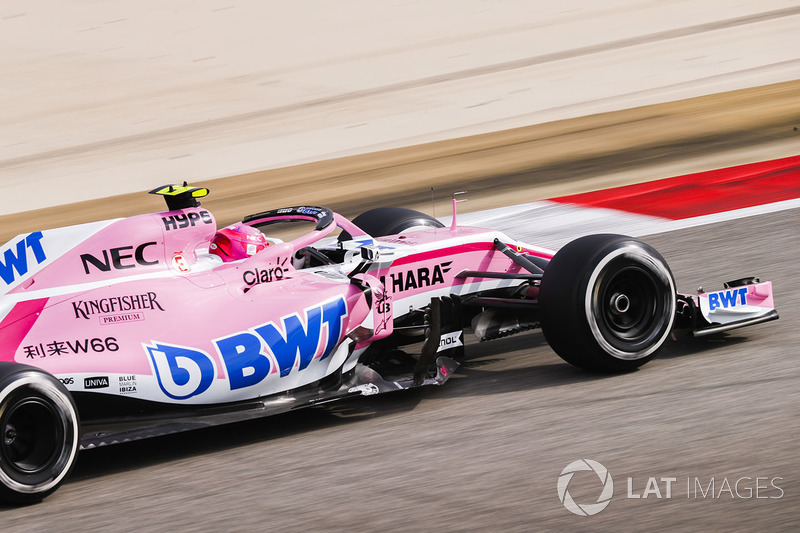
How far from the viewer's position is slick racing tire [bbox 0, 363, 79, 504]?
5.05m

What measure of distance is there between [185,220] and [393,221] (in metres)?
2.39

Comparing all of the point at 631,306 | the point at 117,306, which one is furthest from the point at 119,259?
the point at 631,306

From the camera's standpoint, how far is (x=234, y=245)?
6.46 m

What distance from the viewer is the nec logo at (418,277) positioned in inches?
265

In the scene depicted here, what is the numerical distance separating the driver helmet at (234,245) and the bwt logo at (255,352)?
24.0 inches

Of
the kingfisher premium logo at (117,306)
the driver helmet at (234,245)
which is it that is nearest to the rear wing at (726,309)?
the driver helmet at (234,245)

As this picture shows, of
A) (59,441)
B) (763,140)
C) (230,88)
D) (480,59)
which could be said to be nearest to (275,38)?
(230,88)

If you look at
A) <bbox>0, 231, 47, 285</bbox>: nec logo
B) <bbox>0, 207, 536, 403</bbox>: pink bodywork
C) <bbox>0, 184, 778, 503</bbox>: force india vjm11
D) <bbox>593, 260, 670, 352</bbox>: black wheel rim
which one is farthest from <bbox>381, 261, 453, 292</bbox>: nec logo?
<bbox>0, 231, 47, 285</bbox>: nec logo

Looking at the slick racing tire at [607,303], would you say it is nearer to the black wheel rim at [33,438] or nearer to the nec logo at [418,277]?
the nec logo at [418,277]

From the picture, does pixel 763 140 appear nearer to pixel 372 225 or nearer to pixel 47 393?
pixel 372 225

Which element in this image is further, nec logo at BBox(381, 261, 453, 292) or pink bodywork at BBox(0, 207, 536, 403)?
nec logo at BBox(381, 261, 453, 292)

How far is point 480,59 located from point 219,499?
15.3 metres

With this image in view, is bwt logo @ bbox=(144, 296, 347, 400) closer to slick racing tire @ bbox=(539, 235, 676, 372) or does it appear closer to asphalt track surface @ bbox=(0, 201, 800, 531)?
asphalt track surface @ bbox=(0, 201, 800, 531)

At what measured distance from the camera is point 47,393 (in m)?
5.14
